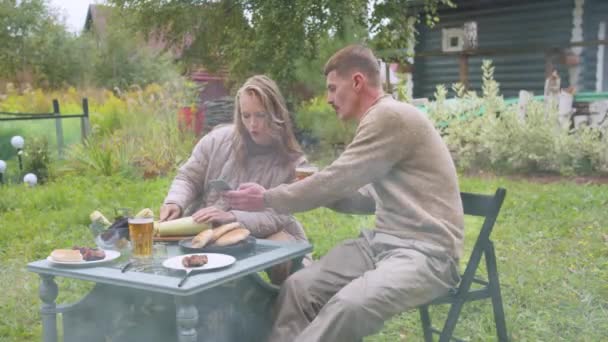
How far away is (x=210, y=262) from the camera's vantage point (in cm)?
245

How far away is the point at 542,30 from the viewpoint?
12516 millimetres

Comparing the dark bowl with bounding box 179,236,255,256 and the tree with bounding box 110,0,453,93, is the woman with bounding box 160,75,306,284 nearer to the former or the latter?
the dark bowl with bounding box 179,236,255,256

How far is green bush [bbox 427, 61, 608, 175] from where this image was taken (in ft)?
27.2

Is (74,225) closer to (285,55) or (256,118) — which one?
(256,118)

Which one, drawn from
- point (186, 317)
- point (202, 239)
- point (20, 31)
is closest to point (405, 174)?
point (202, 239)

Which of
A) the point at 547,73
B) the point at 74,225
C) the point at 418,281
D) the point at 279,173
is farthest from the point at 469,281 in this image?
the point at 547,73

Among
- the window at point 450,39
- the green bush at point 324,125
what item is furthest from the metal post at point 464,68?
the green bush at point 324,125

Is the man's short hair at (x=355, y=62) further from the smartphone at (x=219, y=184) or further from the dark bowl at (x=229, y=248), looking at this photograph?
the dark bowl at (x=229, y=248)

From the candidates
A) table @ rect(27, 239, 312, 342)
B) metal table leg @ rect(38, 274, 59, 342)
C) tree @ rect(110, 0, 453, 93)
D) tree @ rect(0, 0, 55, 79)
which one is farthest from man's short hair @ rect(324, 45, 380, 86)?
tree @ rect(0, 0, 55, 79)

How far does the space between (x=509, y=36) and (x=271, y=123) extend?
1093 centimetres

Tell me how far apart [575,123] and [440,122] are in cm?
200

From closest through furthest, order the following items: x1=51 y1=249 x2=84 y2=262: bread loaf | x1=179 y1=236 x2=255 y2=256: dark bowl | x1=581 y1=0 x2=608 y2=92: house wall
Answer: x1=51 y1=249 x2=84 y2=262: bread loaf < x1=179 y1=236 x2=255 y2=256: dark bowl < x1=581 y1=0 x2=608 y2=92: house wall

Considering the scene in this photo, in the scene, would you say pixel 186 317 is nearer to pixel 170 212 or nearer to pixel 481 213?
pixel 170 212

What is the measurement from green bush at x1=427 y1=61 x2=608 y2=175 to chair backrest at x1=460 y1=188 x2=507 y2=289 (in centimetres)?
597
